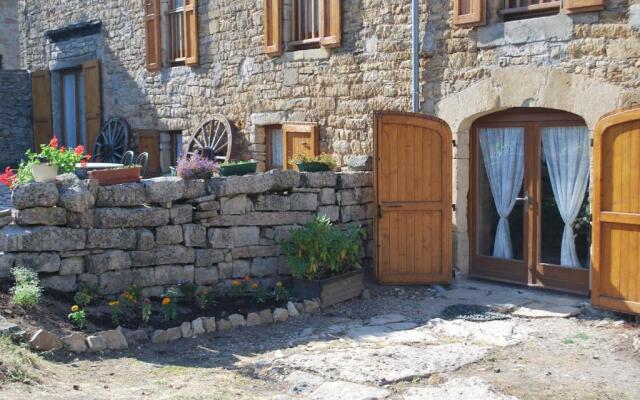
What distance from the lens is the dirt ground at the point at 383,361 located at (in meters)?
5.62

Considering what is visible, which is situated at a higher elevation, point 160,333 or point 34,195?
point 34,195

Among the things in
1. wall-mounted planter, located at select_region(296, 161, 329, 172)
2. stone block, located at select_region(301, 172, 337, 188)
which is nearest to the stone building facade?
wall-mounted planter, located at select_region(296, 161, 329, 172)

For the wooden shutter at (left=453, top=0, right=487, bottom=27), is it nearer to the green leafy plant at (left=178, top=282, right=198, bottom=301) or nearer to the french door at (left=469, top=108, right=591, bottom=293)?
the french door at (left=469, top=108, right=591, bottom=293)

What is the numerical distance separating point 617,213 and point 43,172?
5.17 metres

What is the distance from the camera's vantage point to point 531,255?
859cm

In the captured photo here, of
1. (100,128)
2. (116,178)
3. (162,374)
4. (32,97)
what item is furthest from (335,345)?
(32,97)

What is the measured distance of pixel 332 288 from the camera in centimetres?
830

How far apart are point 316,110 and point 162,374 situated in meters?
5.08

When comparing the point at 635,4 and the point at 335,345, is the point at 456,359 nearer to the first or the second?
the point at 335,345

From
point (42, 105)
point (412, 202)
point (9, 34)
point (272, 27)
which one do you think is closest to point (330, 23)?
point (272, 27)

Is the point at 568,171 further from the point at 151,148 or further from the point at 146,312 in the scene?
the point at 151,148

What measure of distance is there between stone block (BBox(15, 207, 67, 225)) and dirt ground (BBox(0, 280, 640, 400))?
142 cm

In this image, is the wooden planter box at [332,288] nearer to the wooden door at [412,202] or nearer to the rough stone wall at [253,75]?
the wooden door at [412,202]

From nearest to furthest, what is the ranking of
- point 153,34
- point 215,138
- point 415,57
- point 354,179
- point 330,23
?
1. point 415,57
2. point 354,179
3. point 330,23
4. point 215,138
5. point 153,34
